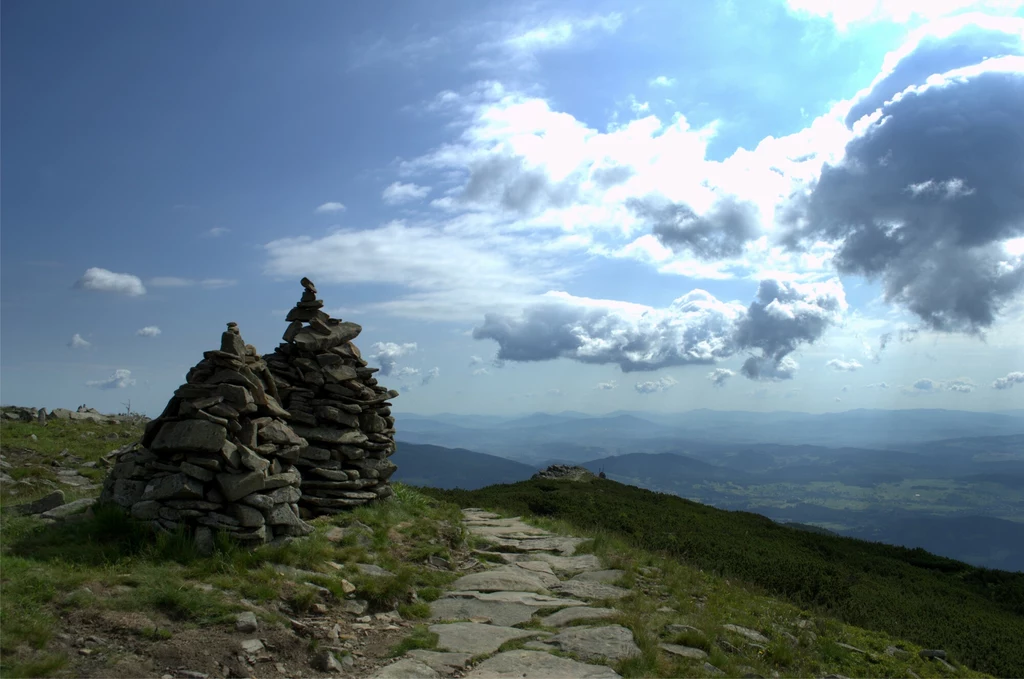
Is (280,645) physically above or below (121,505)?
below

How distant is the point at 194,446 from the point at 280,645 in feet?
15.8

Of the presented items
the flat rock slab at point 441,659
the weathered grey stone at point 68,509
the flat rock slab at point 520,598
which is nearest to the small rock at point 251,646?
the flat rock slab at point 441,659

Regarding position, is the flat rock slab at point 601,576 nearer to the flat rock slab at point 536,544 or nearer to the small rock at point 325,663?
the flat rock slab at point 536,544

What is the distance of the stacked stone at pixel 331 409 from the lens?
54.1ft

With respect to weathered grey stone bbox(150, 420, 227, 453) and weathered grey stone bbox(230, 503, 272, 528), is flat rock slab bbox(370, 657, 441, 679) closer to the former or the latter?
weathered grey stone bbox(230, 503, 272, 528)

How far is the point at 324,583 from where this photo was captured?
36.7ft

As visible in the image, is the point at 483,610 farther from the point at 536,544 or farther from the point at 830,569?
the point at 830,569

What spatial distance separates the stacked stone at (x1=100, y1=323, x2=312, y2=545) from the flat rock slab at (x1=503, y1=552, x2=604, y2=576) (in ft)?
20.9

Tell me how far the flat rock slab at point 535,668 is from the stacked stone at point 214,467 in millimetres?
5286

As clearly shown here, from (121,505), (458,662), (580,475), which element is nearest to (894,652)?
(458,662)

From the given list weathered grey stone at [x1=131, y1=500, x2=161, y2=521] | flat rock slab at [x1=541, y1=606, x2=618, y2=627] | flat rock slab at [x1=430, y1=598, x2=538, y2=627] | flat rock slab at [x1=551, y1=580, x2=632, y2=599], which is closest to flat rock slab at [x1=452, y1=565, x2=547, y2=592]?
flat rock slab at [x1=551, y1=580, x2=632, y2=599]

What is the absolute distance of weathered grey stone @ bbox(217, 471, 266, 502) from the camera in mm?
11914

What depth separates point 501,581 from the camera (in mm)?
14195

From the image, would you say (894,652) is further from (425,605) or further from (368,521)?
(368,521)
